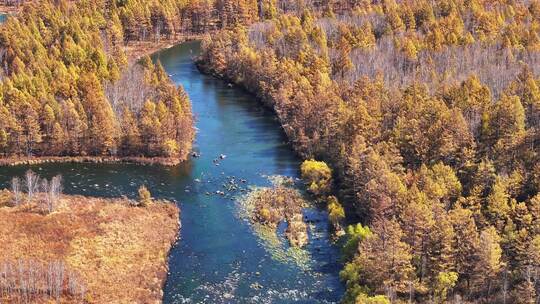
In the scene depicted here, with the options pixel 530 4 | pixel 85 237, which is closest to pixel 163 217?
pixel 85 237

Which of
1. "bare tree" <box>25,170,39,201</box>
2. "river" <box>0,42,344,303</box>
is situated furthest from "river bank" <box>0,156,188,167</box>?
"bare tree" <box>25,170,39,201</box>

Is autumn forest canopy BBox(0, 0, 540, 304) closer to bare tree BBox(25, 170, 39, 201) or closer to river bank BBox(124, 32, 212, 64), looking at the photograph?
river bank BBox(124, 32, 212, 64)

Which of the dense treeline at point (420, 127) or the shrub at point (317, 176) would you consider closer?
the dense treeline at point (420, 127)

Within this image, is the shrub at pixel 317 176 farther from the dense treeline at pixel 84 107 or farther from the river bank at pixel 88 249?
the dense treeline at pixel 84 107

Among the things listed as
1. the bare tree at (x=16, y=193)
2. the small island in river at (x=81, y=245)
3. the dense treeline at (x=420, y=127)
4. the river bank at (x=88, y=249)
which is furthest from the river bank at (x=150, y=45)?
the river bank at (x=88, y=249)

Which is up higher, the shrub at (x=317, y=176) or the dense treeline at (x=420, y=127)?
the dense treeline at (x=420, y=127)

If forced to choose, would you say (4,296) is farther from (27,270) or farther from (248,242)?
(248,242)
